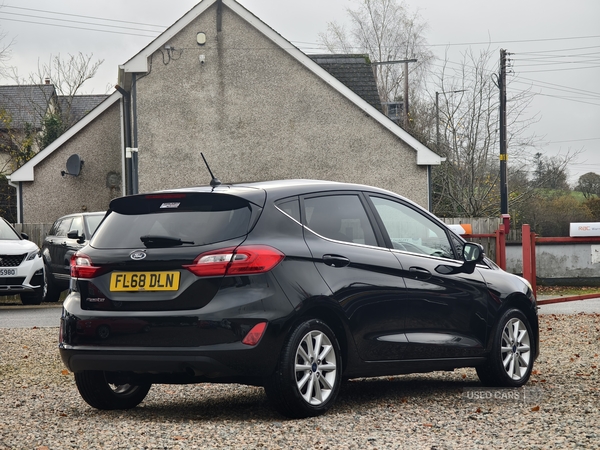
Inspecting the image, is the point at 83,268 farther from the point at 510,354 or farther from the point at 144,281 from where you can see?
the point at 510,354

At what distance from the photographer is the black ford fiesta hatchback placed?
609 cm

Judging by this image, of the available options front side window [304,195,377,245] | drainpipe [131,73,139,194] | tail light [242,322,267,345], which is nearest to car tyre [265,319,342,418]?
tail light [242,322,267,345]

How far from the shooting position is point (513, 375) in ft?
26.5

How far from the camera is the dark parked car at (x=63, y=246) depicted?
64.9ft

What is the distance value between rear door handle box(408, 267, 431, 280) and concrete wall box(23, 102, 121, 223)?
22751 millimetres

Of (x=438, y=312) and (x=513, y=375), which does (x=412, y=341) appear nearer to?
(x=438, y=312)

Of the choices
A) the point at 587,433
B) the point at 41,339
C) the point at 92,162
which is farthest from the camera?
the point at 92,162

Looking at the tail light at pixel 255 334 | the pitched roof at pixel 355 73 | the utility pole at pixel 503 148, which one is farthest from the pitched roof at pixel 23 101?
the tail light at pixel 255 334

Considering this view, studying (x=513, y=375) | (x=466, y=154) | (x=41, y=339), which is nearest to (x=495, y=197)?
(x=466, y=154)

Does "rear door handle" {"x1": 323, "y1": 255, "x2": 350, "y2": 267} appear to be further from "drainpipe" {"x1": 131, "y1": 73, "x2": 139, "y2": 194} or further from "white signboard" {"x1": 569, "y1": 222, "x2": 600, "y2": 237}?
"drainpipe" {"x1": 131, "y1": 73, "x2": 139, "y2": 194}

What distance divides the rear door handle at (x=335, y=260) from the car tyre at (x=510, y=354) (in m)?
1.83

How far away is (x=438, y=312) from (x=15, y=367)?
4642 millimetres

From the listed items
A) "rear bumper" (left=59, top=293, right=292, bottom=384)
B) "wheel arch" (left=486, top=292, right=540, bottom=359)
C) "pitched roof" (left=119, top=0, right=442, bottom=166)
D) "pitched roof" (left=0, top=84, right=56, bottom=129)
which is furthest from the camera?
"pitched roof" (left=0, top=84, right=56, bottom=129)

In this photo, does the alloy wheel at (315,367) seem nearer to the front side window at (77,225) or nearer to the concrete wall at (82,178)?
the front side window at (77,225)
